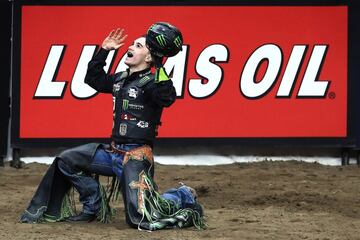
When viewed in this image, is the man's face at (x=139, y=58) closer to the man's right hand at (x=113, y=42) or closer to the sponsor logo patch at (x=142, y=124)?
the man's right hand at (x=113, y=42)

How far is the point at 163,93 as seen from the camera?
7105 mm

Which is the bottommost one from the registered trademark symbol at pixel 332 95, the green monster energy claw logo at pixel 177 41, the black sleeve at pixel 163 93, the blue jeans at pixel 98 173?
the blue jeans at pixel 98 173

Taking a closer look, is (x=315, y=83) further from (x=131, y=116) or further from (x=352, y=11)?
(x=131, y=116)

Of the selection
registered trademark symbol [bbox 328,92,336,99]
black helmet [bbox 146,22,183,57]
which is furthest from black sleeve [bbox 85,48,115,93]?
registered trademark symbol [bbox 328,92,336,99]

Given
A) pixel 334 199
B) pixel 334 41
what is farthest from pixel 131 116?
pixel 334 41

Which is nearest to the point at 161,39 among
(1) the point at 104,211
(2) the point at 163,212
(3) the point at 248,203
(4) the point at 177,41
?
(4) the point at 177,41

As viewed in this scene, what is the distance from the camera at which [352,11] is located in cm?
1135

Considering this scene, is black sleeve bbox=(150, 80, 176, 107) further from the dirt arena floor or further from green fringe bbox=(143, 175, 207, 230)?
the dirt arena floor

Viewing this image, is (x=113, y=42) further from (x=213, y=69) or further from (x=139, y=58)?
(x=213, y=69)

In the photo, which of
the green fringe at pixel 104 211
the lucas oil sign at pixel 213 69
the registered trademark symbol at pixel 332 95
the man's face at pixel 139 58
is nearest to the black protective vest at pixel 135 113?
the man's face at pixel 139 58

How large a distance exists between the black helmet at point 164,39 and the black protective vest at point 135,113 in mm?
252

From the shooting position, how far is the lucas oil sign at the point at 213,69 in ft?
35.9

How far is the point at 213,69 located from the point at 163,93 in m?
4.11

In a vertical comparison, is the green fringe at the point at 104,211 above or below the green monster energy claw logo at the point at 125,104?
below
